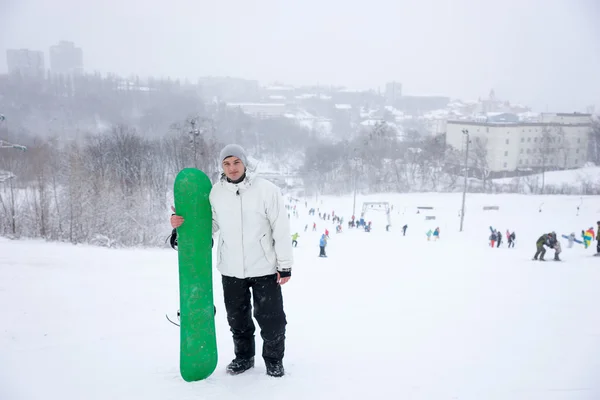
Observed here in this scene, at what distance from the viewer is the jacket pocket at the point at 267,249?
135 inches

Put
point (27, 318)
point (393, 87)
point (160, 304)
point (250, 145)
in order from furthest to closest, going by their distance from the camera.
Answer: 1. point (393, 87)
2. point (250, 145)
3. point (160, 304)
4. point (27, 318)

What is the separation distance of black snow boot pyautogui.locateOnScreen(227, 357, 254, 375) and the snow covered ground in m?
0.05

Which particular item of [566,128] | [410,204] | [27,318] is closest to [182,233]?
[27,318]

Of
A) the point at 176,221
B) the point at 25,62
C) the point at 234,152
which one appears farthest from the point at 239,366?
the point at 25,62

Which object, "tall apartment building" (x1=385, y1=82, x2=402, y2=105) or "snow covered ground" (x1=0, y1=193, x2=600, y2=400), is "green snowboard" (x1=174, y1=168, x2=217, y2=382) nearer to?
"snow covered ground" (x1=0, y1=193, x2=600, y2=400)

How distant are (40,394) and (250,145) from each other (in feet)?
257

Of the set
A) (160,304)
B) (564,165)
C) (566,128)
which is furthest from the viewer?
(566,128)

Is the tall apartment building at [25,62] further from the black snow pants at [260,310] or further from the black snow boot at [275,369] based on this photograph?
the black snow boot at [275,369]

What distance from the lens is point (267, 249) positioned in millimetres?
3443

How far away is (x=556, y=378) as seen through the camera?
3.79 metres

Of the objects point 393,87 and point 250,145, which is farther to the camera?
point 393,87

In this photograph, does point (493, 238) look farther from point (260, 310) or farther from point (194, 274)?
point (194, 274)

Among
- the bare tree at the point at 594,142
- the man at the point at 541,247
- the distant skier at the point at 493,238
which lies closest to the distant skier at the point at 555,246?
the man at the point at 541,247

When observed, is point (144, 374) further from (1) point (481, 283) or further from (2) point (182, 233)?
(1) point (481, 283)
